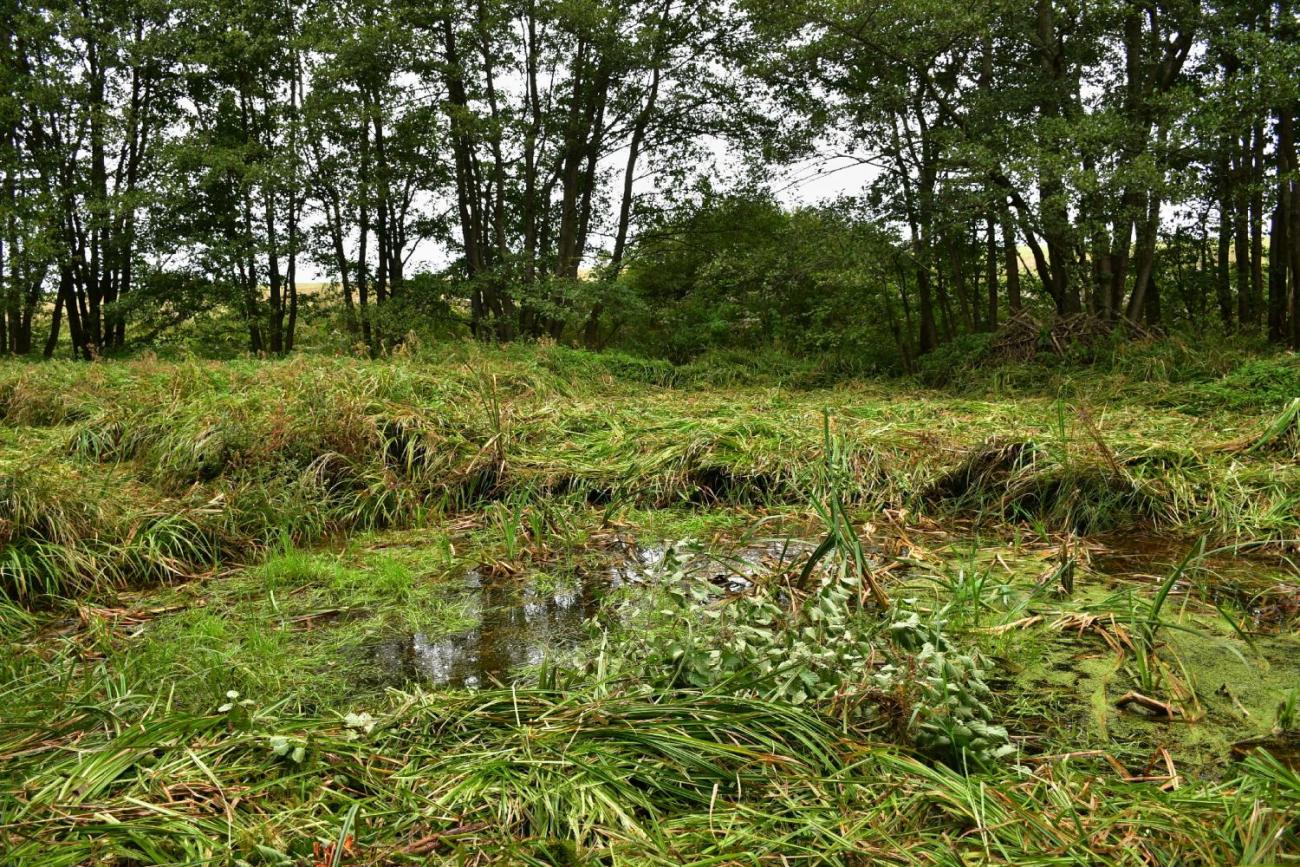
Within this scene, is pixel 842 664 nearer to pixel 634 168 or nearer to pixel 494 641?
pixel 494 641

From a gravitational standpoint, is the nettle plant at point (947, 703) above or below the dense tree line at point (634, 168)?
below

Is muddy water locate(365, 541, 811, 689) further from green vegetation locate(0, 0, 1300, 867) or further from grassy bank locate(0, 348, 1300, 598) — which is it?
grassy bank locate(0, 348, 1300, 598)

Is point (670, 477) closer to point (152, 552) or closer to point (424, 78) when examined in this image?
point (152, 552)

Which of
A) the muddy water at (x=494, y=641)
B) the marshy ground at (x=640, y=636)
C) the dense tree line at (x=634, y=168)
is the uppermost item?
the dense tree line at (x=634, y=168)

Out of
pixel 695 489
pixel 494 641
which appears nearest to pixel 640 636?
pixel 494 641

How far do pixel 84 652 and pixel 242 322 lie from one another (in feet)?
40.9

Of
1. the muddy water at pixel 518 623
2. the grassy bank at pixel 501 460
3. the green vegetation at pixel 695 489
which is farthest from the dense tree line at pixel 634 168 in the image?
the muddy water at pixel 518 623

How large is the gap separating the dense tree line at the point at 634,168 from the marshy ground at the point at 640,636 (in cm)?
394

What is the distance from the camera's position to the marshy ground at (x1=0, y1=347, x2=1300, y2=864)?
1.54m

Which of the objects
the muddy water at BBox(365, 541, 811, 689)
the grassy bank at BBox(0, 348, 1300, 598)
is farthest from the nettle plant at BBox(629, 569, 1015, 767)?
the grassy bank at BBox(0, 348, 1300, 598)

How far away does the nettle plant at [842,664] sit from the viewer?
1.77 meters

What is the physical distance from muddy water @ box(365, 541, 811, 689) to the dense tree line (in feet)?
20.2

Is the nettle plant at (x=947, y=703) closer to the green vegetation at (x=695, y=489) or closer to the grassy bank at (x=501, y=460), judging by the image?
the green vegetation at (x=695, y=489)

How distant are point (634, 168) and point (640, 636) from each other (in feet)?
38.9
